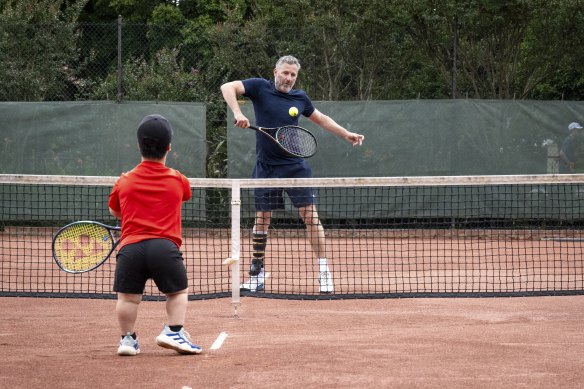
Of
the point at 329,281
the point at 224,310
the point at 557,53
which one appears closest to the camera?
the point at 224,310

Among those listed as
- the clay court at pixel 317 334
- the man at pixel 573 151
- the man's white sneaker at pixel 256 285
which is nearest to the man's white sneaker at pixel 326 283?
the clay court at pixel 317 334

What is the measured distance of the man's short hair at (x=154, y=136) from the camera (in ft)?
15.9

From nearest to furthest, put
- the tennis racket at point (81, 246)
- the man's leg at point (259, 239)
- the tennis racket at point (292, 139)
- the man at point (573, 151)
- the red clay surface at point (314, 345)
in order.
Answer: the red clay surface at point (314, 345), the tennis racket at point (81, 246), the tennis racket at point (292, 139), the man's leg at point (259, 239), the man at point (573, 151)

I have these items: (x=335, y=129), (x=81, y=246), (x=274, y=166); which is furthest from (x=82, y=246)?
(x=335, y=129)

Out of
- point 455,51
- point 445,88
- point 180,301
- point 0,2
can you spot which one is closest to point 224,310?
point 180,301

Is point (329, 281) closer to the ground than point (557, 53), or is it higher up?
Result: closer to the ground

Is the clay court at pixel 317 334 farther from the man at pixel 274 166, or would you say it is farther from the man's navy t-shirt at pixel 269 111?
the man's navy t-shirt at pixel 269 111

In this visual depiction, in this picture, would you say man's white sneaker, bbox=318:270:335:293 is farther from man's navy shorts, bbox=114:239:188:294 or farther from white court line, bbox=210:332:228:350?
man's navy shorts, bbox=114:239:188:294

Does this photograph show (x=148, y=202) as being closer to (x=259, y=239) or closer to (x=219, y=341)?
(x=219, y=341)

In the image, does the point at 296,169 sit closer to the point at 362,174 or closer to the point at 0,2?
the point at 362,174

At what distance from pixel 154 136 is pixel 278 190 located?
2859 mm

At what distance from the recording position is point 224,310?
6738 mm

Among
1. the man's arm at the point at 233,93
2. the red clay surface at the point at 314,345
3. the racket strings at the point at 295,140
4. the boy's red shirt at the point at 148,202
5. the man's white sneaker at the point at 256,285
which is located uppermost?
the man's arm at the point at 233,93

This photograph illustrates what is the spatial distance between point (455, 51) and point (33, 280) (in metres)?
7.19
